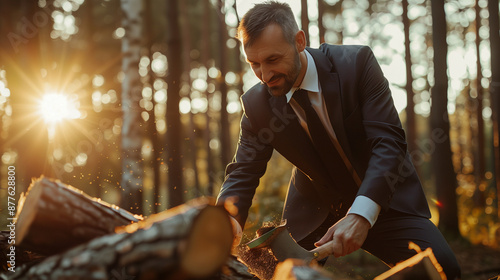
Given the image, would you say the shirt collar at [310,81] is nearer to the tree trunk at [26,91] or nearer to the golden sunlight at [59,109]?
the tree trunk at [26,91]

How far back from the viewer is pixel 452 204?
908 cm

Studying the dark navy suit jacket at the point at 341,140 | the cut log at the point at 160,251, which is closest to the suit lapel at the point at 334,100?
the dark navy suit jacket at the point at 341,140

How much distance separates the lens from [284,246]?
2.42 meters

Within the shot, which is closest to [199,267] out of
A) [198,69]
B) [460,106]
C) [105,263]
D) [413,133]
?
[105,263]

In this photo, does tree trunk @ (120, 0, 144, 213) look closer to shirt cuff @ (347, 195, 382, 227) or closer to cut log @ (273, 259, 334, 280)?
shirt cuff @ (347, 195, 382, 227)

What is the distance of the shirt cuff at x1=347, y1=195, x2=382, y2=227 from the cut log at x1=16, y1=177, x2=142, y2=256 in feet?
4.54

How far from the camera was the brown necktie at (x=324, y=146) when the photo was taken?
2.90 m

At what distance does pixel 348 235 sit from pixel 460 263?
20.5ft

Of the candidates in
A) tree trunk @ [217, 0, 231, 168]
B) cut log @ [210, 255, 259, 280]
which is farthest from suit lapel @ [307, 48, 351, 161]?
tree trunk @ [217, 0, 231, 168]

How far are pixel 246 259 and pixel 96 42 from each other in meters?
14.6

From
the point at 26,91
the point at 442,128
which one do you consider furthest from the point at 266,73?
the point at 442,128

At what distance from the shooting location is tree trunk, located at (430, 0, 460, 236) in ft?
28.7

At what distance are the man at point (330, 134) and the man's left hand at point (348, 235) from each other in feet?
0.29

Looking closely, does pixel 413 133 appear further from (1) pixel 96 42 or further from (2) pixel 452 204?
(1) pixel 96 42
